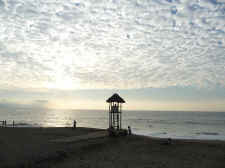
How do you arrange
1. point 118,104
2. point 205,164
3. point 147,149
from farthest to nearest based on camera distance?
point 118,104, point 147,149, point 205,164

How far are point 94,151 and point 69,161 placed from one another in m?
3.13

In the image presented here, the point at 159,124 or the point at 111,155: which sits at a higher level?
the point at 111,155

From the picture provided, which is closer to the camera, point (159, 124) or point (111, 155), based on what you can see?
point (111, 155)

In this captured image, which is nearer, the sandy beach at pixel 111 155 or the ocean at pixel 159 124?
Answer: the sandy beach at pixel 111 155

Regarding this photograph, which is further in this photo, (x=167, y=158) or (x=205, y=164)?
(x=167, y=158)

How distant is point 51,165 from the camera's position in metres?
11.5

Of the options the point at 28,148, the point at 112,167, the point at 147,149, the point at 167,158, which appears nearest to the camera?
the point at 112,167

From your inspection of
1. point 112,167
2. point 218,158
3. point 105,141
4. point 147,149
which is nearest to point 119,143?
point 105,141

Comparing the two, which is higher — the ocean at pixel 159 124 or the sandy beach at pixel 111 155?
the sandy beach at pixel 111 155

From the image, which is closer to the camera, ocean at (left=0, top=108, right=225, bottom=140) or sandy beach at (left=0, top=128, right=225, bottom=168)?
sandy beach at (left=0, top=128, right=225, bottom=168)

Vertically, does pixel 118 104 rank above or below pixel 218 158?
above

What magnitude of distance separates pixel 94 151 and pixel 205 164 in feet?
25.5

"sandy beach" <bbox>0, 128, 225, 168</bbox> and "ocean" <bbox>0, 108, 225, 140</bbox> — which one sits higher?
"sandy beach" <bbox>0, 128, 225, 168</bbox>

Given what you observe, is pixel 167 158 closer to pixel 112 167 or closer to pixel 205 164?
pixel 205 164
